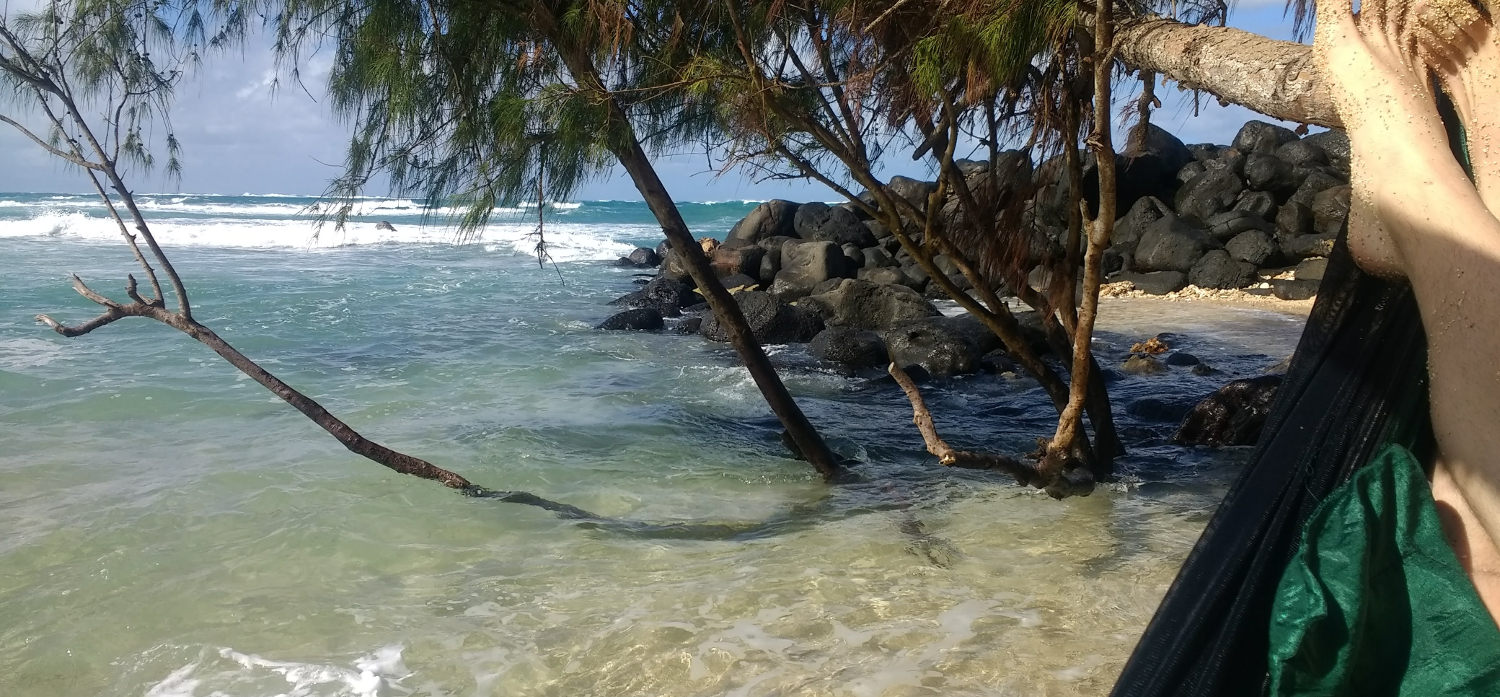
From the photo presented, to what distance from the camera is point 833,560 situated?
435 cm

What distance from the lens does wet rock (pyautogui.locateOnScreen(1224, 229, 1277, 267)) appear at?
1471 cm

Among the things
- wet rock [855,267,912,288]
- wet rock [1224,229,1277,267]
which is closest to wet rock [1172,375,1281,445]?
wet rock [855,267,912,288]

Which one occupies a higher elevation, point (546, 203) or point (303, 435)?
point (546, 203)

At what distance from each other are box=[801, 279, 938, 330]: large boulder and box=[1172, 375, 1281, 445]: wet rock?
5.30 m

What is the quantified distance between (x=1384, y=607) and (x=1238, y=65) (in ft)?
4.41

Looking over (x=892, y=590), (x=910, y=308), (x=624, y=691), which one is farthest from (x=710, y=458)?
(x=910, y=308)

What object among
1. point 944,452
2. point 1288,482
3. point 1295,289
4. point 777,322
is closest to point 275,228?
point 777,322

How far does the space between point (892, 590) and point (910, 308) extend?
8.41 m

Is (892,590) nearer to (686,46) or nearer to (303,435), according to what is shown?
(686,46)

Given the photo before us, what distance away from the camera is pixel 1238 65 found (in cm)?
236

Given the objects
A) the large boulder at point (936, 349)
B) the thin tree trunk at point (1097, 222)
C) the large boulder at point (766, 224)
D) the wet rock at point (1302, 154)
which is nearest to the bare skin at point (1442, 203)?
the thin tree trunk at point (1097, 222)

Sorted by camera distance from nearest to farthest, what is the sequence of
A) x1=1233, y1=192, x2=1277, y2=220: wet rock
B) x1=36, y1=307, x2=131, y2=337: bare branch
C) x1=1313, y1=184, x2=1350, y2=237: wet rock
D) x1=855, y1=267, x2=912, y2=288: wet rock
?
x1=36, y1=307, x2=131, y2=337: bare branch, x1=1313, y1=184, x2=1350, y2=237: wet rock, x1=855, y1=267, x2=912, y2=288: wet rock, x1=1233, y1=192, x2=1277, y2=220: wet rock

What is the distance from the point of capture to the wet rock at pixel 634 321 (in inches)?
510

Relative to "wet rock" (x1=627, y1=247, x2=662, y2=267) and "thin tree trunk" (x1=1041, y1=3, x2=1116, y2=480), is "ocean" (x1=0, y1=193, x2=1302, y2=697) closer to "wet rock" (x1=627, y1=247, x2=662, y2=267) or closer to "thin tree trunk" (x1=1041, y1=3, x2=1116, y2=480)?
"thin tree trunk" (x1=1041, y1=3, x2=1116, y2=480)
